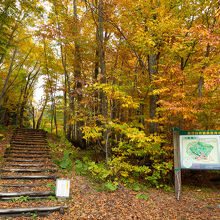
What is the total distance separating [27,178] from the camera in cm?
559

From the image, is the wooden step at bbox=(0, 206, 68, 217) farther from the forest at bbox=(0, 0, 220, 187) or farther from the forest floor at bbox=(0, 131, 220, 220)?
the forest at bbox=(0, 0, 220, 187)

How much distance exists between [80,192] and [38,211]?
1463mm

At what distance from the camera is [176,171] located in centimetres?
586

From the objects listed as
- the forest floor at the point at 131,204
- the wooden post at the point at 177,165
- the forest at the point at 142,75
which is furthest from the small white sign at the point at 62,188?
the wooden post at the point at 177,165

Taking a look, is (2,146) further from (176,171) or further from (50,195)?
(176,171)

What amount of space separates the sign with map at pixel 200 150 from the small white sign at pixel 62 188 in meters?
4.22

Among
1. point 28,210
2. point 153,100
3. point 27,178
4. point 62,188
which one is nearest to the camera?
point 28,210

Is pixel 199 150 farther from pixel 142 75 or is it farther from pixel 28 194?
pixel 28 194

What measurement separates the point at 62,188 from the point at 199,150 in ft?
16.3

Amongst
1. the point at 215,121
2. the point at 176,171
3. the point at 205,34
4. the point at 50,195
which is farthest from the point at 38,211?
the point at 215,121

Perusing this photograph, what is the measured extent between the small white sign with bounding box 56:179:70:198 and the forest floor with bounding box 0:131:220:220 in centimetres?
23

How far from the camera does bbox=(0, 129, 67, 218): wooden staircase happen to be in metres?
4.13

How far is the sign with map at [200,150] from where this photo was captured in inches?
219

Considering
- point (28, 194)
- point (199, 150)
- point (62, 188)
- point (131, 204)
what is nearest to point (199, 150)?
point (199, 150)
